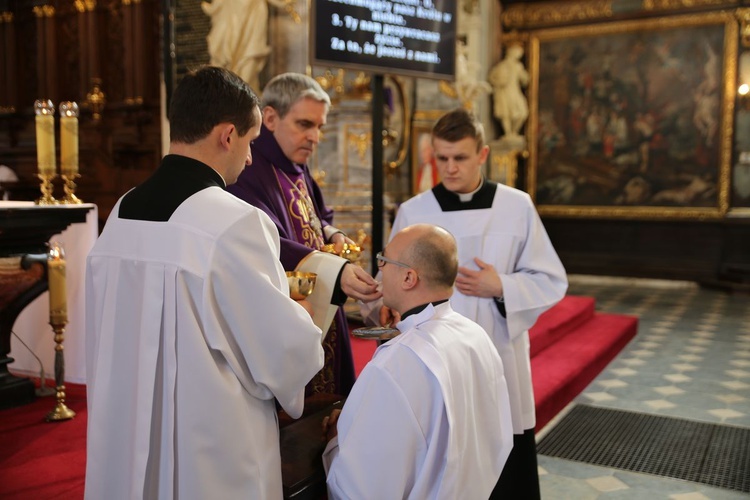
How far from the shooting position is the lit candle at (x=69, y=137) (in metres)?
3.88

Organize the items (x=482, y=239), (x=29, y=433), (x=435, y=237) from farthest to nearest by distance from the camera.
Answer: (x=29, y=433) < (x=482, y=239) < (x=435, y=237)

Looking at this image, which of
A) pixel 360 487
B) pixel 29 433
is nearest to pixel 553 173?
pixel 29 433

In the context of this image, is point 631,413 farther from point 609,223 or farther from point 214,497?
point 609,223

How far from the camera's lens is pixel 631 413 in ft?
17.0

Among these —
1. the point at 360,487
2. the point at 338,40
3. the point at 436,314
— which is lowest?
the point at 360,487

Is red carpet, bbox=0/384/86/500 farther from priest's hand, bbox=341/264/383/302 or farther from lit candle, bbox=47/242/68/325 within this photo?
priest's hand, bbox=341/264/383/302

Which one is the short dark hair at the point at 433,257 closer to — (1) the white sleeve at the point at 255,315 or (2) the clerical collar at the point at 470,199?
(1) the white sleeve at the point at 255,315

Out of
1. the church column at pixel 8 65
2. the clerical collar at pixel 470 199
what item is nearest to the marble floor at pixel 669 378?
the clerical collar at pixel 470 199

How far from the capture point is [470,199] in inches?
124

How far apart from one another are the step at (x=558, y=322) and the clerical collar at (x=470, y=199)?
10.9 ft

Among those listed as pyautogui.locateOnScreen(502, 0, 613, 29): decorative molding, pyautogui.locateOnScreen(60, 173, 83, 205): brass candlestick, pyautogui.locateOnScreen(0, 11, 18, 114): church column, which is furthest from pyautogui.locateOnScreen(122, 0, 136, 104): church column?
pyautogui.locateOnScreen(502, 0, 613, 29): decorative molding

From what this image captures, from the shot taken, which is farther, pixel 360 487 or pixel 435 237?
pixel 435 237

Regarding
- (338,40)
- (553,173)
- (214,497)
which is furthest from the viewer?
(553,173)

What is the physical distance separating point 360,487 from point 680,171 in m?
12.3
